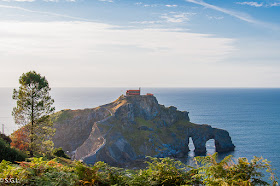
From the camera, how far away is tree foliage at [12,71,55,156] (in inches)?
1200

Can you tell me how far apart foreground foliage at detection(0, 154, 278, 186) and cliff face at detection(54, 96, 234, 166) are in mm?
66029

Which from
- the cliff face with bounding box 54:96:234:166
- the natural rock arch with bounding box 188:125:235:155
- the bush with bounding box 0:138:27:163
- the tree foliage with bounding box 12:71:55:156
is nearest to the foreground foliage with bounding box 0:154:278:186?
the bush with bounding box 0:138:27:163

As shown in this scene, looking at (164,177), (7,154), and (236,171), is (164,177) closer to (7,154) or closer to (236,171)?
(236,171)

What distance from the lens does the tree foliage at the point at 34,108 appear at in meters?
30.5

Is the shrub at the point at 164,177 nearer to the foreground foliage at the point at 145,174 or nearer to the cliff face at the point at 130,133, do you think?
the foreground foliage at the point at 145,174

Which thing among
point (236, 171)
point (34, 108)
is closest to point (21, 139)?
point (34, 108)

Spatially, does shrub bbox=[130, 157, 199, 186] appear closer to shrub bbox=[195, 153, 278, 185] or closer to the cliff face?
shrub bbox=[195, 153, 278, 185]

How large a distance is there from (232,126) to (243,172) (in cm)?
13868

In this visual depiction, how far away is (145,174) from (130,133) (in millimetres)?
78504

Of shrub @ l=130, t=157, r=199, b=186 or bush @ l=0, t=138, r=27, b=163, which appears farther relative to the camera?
bush @ l=0, t=138, r=27, b=163

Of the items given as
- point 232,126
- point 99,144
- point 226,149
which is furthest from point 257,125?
point 99,144

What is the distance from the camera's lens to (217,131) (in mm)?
98500

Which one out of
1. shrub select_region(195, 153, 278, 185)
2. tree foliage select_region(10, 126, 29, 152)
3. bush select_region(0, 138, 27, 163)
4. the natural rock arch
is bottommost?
the natural rock arch

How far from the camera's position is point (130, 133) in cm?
8631
